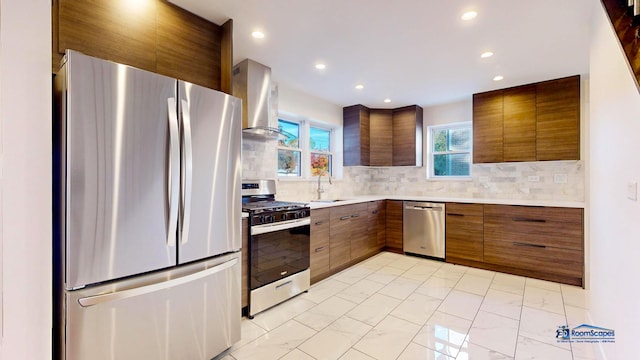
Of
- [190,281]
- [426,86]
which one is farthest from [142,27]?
[426,86]

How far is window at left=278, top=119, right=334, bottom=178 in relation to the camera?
147 inches

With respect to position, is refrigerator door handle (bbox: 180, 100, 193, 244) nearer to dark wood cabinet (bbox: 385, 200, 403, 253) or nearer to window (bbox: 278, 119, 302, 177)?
window (bbox: 278, 119, 302, 177)

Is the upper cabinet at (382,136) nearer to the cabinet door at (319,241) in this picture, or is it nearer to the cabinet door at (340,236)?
the cabinet door at (340,236)

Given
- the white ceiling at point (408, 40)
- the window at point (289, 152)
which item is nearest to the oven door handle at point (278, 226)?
the window at point (289, 152)

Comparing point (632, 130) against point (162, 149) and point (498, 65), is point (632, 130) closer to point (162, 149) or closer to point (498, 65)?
point (498, 65)

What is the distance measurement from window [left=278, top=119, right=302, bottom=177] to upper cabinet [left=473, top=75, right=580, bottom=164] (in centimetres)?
259

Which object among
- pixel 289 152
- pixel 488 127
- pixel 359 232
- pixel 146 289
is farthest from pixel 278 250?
pixel 488 127

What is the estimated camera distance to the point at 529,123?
345cm

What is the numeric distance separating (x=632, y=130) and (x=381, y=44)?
72.2 inches

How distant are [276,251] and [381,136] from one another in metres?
3.00

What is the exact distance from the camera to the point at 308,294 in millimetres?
2795

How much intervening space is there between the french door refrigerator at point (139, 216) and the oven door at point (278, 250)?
483mm

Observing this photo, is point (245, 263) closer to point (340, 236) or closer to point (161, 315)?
point (161, 315)

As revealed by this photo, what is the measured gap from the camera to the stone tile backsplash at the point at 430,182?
335 centimetres
